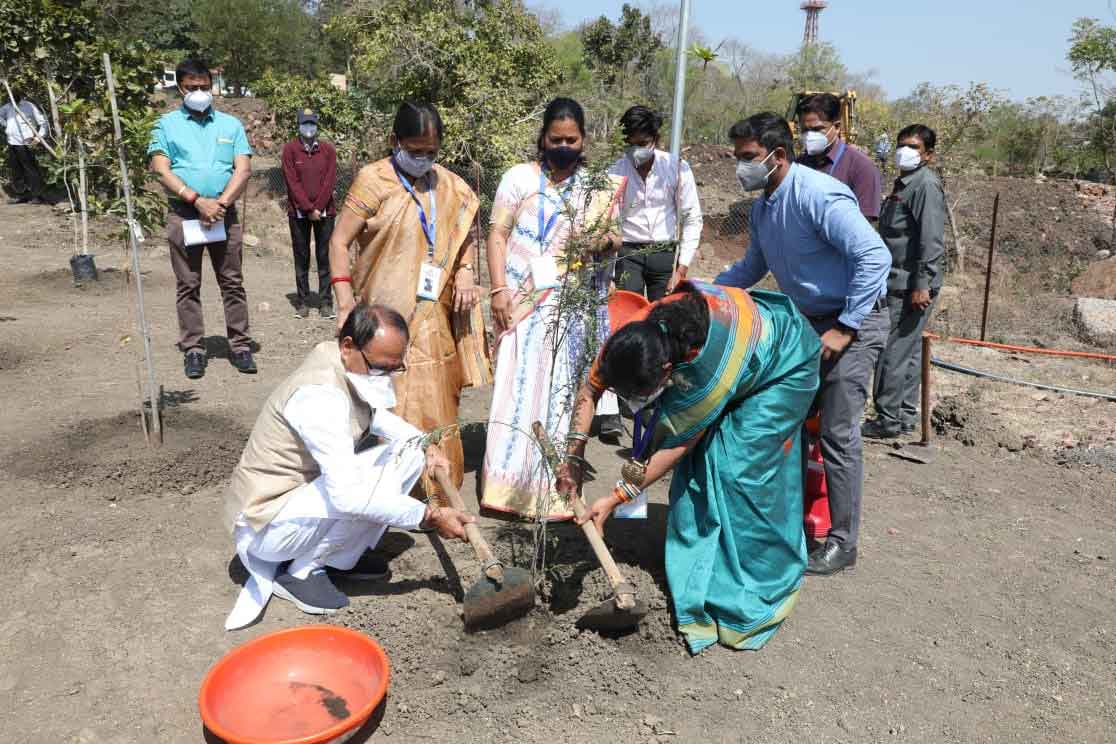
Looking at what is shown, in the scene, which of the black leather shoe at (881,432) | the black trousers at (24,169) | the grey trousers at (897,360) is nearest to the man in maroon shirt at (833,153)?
the grey trousers at (897,360)

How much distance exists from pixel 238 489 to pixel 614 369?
146cm

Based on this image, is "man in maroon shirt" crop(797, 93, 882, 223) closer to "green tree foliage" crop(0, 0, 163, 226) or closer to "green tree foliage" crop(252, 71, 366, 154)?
"green tree foliage" crop(0, 0, 163, 226)

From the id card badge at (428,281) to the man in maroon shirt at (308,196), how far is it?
4274mm

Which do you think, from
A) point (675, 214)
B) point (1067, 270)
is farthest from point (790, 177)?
point (1067, 270)

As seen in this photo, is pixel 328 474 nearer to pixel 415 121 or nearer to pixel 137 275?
pixel 415 121

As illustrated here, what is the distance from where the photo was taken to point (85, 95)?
9.51 m

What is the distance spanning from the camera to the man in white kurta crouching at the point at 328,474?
268 centimetres

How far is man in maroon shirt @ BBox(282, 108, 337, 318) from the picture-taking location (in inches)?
300

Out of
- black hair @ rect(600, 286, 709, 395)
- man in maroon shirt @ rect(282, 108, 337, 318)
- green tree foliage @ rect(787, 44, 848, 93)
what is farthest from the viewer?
green tree foliage @ rect(787, 44, 848, 93)

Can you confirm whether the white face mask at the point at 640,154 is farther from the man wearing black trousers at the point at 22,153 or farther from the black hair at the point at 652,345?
the man wearing black trousers at the point at 22,153

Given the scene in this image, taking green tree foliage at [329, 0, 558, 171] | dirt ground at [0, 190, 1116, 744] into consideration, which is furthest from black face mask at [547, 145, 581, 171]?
green tree foliage at [329, 0, 558, 171]

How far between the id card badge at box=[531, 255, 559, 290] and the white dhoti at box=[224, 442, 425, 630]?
103 centimetres

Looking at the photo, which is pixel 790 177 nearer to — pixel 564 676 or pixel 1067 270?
pixel 564 676

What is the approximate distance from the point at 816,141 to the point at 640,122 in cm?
101
